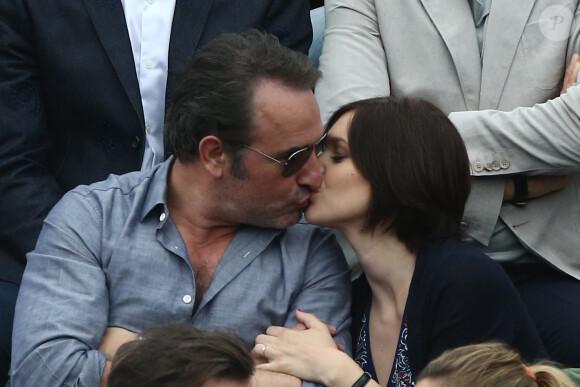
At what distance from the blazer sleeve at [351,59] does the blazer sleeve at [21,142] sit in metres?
0.98

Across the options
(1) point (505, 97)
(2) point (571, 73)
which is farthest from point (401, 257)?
(2) point (571, 73)

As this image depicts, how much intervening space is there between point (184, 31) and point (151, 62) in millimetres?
160

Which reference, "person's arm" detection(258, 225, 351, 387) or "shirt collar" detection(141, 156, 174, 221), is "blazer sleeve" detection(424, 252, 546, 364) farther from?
"shirt collar" detection(141, 156, 174, 221)

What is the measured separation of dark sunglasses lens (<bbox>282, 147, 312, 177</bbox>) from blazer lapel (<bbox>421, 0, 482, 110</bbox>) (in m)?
0.72

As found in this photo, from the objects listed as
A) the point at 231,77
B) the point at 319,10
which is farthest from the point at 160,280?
the point at 319,10

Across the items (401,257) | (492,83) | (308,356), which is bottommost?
(308,356)

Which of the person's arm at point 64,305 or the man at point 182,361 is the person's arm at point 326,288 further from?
the man at point 182,361

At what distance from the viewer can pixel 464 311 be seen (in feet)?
9.71

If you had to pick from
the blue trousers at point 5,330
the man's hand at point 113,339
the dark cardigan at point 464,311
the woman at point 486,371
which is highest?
the woman at point 486,371

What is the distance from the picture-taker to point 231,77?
3213 mm

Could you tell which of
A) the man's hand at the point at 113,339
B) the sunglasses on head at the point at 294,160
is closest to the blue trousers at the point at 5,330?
the man's hand at the point at 113,339

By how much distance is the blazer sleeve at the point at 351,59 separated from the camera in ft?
11.9

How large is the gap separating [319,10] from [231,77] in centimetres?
136

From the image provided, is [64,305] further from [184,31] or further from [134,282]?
[184,31]
